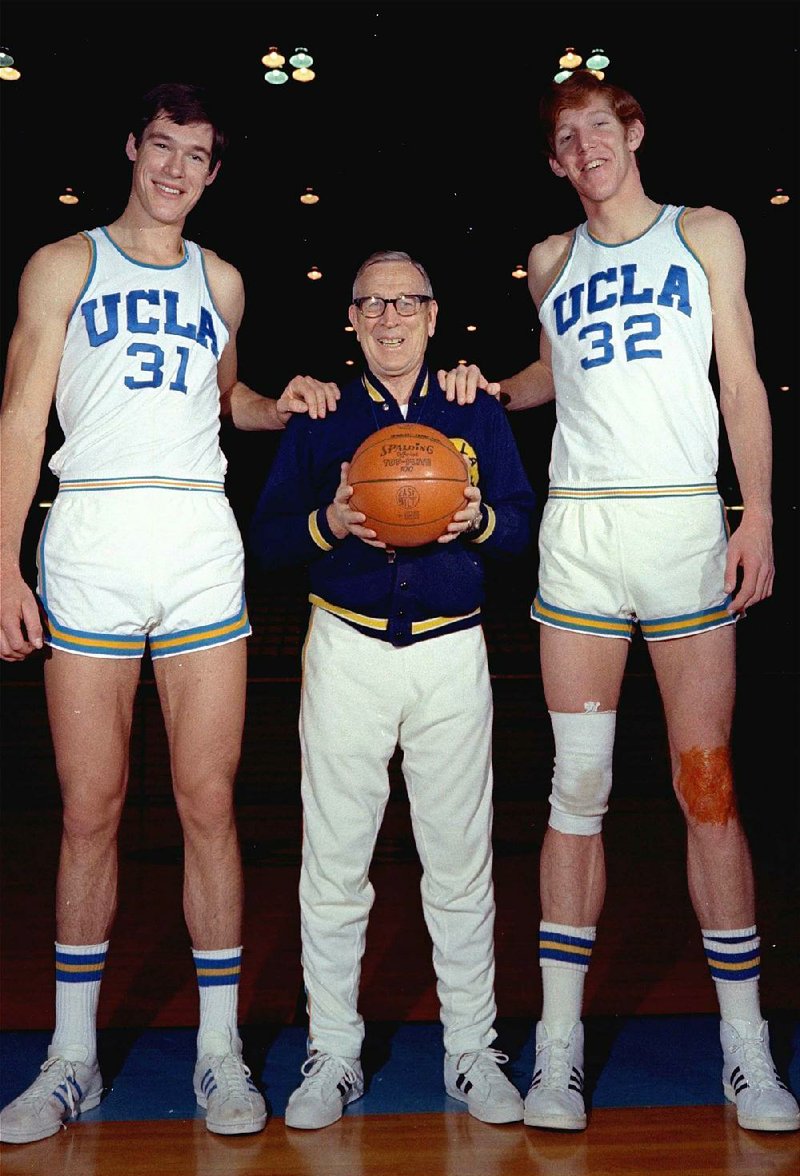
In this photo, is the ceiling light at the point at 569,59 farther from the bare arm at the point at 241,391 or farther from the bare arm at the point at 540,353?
the bare arm at the point at 241,391

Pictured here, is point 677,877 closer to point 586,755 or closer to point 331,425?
point 586,755

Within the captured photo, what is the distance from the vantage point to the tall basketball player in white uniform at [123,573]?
7.97 feet

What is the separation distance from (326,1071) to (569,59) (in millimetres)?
3670

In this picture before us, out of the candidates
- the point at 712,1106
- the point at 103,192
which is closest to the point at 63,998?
the point at 712,1106

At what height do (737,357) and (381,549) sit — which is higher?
(737,357)

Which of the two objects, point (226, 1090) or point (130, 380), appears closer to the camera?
point (226, 1090)

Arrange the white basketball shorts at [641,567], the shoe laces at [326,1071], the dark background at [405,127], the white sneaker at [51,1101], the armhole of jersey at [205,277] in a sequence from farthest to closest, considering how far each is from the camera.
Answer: the dark background at [405,127]
the armhole of jersey at [205,277]
the white basketball shorts at [641,567]
the shoe laces at [326,1071]
the white sneaker at [51,1101]

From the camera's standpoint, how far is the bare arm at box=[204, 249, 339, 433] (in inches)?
101

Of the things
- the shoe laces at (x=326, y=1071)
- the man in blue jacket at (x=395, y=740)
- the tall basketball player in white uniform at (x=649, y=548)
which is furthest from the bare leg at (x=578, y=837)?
the shoe laces at (x=326, y=1071)

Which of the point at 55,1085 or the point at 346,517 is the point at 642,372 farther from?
the point at 55,1085

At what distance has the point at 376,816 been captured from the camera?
2.49 meters

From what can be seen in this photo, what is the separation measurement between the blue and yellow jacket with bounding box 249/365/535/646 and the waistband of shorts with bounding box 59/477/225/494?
0.17 m

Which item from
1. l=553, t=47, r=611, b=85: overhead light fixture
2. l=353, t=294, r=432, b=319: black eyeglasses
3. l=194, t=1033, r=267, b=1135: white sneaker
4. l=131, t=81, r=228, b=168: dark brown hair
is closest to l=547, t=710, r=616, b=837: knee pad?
l=194, t=1033, r=267, b=1135: white sneaker

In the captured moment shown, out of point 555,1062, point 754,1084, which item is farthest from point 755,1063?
point 555,1062
